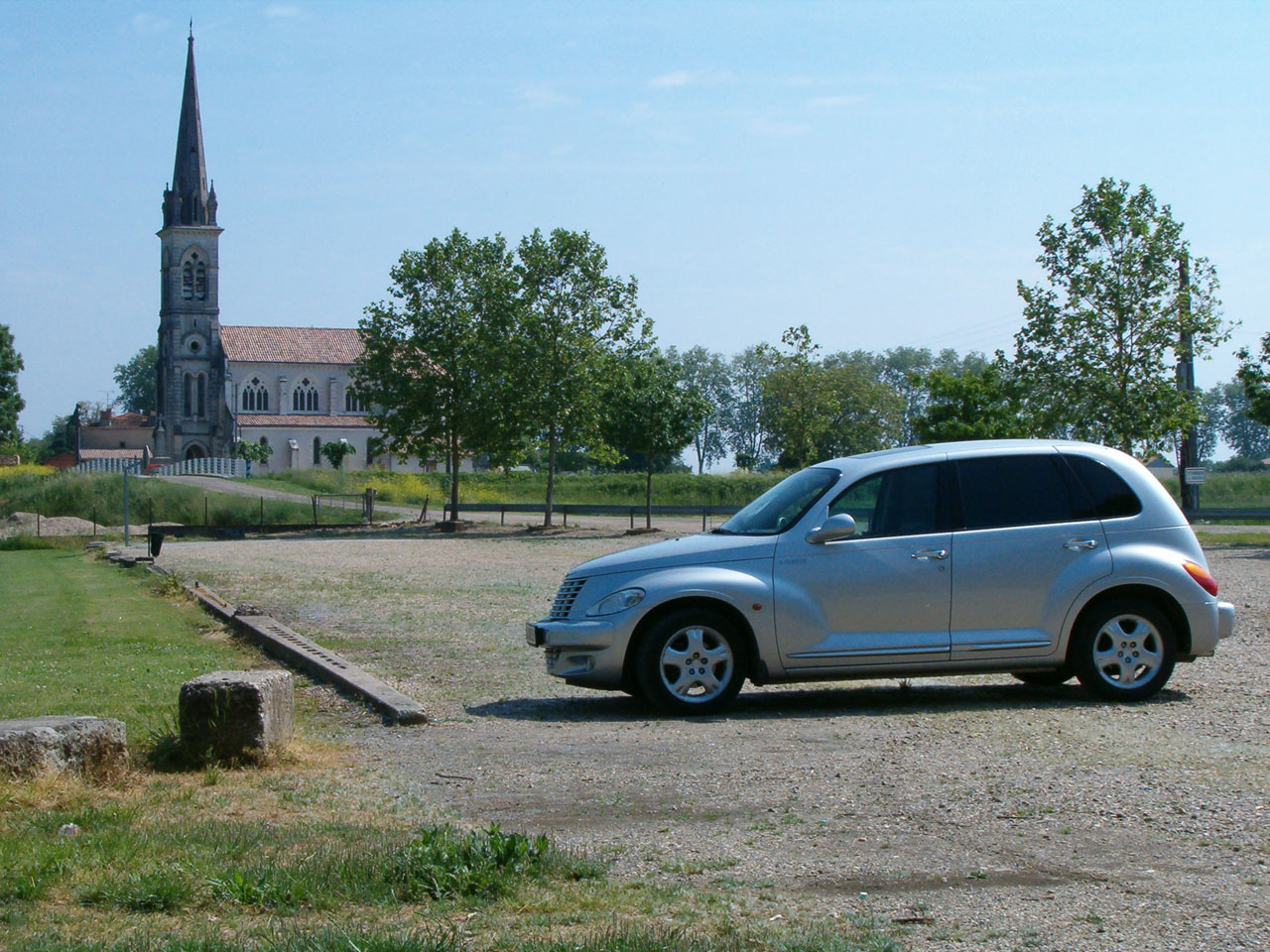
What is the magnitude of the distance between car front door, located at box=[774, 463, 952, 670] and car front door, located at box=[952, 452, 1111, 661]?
15 centimetres

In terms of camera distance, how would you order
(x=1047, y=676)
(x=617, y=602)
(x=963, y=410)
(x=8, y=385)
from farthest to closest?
(x=8, y=385)
(x=963, y=410)
(x=1047, y=676)
(x=617, y=602)

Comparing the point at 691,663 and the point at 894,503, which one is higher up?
the point at 894,503

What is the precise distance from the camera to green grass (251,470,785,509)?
7712 centimetres

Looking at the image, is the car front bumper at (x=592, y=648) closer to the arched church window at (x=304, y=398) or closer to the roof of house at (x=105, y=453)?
the arched church window at (x=304, y=398)

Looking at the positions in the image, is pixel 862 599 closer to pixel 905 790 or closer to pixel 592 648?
pixel 592 648

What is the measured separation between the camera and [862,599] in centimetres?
923

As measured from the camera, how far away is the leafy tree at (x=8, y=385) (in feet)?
307

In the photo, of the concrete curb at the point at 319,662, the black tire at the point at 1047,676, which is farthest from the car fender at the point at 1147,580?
the concrete curb at the point at 319,662

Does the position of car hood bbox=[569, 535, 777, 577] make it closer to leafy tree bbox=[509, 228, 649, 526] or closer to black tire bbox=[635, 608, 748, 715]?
black tire bbox=[635, 608, 748, 715]

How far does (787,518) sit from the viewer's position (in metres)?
9.60

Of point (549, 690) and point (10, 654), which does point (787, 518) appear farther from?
point (10, 654)

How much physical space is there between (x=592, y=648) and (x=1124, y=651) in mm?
3765

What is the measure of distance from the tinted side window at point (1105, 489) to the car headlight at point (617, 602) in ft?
11.0

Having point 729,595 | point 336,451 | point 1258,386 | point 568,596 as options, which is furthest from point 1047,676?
point 336,451
